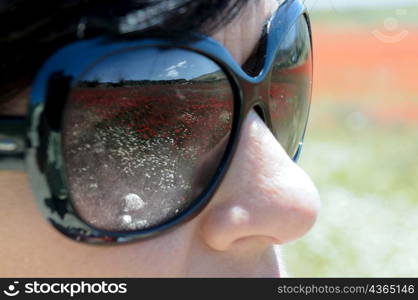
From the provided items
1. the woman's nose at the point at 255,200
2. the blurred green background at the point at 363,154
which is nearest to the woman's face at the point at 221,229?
the woman's nose at the point at 255,200

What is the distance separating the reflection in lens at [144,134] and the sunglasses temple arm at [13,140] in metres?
0.06

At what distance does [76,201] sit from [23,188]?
8 centimetres

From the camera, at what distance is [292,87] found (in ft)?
4.24

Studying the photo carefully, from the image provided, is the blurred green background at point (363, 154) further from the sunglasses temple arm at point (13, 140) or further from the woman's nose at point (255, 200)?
the sunglasses temple arm at point (13, 140)

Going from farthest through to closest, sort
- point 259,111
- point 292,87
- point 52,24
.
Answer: point 292,87, point 259,111, point 52,24

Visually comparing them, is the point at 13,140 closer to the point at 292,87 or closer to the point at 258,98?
the point at 258,98

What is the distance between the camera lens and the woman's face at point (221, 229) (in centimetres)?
98

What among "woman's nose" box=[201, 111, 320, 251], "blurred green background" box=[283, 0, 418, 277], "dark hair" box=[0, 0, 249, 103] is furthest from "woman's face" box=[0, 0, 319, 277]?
"blurred green background" box=[283, 0, 418, 277]

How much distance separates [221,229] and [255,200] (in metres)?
0.07

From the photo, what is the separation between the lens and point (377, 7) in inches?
432

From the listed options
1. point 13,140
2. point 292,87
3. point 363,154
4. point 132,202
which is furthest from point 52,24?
point 363,154

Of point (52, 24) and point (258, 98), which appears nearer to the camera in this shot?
point (52, 24)

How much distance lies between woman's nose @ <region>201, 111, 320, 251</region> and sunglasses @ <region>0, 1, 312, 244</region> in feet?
0.08

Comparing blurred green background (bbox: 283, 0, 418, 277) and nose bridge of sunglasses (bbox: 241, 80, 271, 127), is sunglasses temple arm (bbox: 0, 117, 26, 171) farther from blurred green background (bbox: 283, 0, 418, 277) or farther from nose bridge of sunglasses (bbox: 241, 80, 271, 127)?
blurred green background (bbox: 283, 0, 418, 277)
